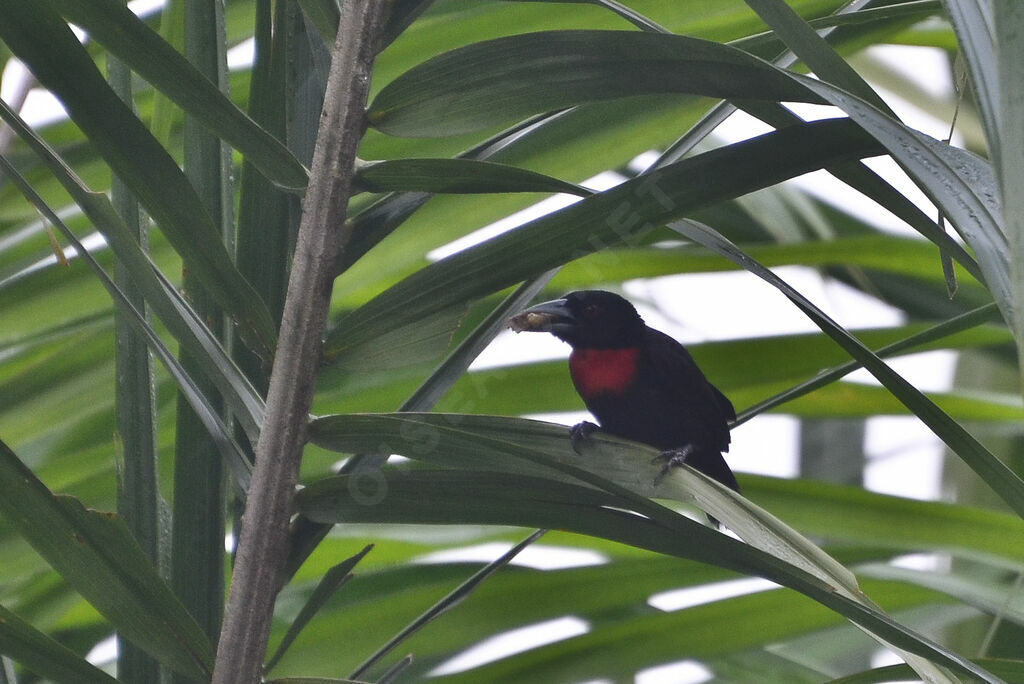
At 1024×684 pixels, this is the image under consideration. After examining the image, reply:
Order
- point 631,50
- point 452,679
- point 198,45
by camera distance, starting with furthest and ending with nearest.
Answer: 1. point 452,679
2. point 198,45
3. point 631,50

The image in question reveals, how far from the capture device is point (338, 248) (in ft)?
2.15

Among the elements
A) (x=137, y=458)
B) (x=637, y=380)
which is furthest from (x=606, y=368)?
(x=137, y=458)

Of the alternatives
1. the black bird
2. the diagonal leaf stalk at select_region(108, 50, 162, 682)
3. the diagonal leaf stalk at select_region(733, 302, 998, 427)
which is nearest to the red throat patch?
the black bird

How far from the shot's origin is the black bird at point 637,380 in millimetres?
1603

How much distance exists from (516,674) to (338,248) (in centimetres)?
60

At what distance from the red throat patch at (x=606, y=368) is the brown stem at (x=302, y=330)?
2.96 feet

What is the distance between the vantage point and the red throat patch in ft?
5.19

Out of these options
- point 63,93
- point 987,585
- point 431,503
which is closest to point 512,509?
point 431,503

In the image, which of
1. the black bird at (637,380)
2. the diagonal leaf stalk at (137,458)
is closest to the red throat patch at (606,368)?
the black bird at (637,380)

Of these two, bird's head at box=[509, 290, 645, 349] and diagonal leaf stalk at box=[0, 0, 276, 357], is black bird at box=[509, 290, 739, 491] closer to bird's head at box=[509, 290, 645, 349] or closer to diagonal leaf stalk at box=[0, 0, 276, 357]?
bird's head at box=[509, 290, 645, 349]

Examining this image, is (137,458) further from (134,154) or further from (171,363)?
(134,154)

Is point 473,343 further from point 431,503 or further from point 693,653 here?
point 693,653

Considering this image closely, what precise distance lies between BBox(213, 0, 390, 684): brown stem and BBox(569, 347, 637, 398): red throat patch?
901 mm

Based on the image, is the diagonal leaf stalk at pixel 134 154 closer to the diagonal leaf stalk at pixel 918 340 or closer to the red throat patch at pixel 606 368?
the diagonal leaf stalk at pixel 918 340
